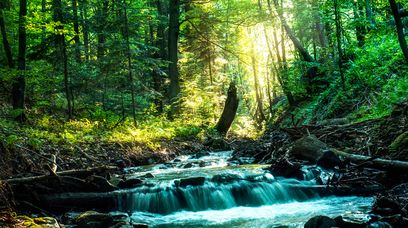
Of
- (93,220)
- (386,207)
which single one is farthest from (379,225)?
(93,220)

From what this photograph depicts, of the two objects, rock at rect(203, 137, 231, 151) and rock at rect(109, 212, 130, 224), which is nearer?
rock at rect(109, 212, 130, 224)

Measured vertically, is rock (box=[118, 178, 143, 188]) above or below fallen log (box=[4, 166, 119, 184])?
below

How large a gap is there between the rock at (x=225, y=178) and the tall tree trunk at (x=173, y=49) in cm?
1243

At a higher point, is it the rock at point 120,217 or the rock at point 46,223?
the rock at point 46,223

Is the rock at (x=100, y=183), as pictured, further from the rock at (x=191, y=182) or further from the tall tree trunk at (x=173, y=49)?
the tall tree trunk at (x=173, y=49)

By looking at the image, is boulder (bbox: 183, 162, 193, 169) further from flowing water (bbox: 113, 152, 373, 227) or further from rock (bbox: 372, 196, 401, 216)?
rock (bbox: 372, 196, 401, 216)

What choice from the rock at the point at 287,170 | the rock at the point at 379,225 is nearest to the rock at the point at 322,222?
the rock at the point at 379,225

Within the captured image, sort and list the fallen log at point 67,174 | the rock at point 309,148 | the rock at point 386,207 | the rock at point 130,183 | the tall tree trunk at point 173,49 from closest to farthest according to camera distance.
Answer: the rock at point 386,207
the fallen log at point 67,174
the rock at point 130,183
the rock at point 309,148
the tall tree trunk at point 173,49

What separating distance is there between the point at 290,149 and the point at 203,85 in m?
14.7

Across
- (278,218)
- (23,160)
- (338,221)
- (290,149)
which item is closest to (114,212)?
(23,160)

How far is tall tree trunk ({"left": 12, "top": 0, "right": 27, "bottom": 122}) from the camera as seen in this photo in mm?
13491

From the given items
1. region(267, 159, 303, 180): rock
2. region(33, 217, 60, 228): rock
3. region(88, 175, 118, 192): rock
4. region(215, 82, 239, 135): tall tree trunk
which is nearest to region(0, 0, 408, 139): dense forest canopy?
region(215, 82, 239, 135): tall tree trunk

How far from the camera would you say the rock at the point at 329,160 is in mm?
9773

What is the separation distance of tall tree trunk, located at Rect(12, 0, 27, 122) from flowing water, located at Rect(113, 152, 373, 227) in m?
6.81
